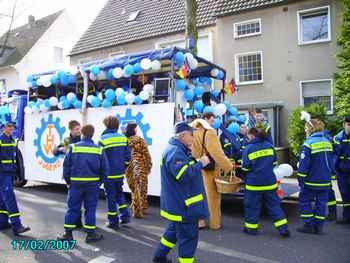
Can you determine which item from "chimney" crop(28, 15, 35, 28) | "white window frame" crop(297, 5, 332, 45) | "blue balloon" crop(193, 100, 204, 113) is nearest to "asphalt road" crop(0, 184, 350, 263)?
"blue balloon" crop(193, 100, 204, 113)

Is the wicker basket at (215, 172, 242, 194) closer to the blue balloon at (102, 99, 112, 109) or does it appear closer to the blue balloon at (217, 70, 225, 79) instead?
the blue balloon at (102, 99, 112, 109)

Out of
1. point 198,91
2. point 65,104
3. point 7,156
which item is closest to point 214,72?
point 198,91

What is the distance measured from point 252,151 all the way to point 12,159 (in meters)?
3.78

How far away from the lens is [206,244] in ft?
17.6

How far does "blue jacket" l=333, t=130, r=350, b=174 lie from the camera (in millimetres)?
6355

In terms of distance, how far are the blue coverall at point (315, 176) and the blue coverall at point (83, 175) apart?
306cm

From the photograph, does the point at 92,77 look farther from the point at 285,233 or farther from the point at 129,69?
the point at 285,233

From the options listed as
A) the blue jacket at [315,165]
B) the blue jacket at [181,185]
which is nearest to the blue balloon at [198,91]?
the blue jacket at [315,165]

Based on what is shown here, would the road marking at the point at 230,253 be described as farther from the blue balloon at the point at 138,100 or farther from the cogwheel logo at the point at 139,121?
the blue balloon at the point at 138,100

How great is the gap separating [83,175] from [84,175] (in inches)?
0.5

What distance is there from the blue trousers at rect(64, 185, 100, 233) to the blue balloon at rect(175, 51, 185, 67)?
3202 mm

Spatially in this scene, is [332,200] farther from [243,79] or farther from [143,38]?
[143,38]

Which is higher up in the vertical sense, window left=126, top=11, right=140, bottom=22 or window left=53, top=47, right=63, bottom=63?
window left=126, top=11, right=140, bottom=22

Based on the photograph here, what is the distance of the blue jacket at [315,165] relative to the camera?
18.8 ft
